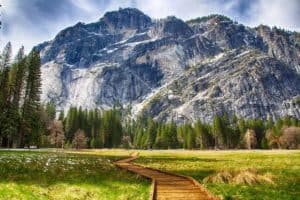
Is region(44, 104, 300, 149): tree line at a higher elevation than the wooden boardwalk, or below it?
higher

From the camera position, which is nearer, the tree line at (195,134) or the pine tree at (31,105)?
the pine tree at (31,105)

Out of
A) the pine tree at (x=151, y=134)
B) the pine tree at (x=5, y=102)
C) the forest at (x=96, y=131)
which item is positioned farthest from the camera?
the pine tree at (x=151, y=134)

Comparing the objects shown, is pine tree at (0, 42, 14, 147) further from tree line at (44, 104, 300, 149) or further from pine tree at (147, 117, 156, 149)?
pine tree at (147, 117, 156, 149)

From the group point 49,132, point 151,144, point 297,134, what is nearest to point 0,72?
point 49,132

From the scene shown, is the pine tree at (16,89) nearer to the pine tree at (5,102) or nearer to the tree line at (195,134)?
the pine tree at (5,102)

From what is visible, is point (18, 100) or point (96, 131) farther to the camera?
point (96, 131)

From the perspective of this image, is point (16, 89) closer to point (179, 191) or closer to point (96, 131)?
point (96, 131)

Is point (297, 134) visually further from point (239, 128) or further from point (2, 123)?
point (2, 123)

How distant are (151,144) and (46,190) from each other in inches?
6364

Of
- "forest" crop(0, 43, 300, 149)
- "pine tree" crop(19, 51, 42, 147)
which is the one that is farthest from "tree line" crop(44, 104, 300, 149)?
"pine tree" crop(19, 51, 42, 147)

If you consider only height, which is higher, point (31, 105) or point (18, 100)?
point (18, 100)

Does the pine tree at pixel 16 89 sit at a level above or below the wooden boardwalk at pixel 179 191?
above

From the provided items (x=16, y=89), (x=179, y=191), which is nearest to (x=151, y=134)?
(x=16, y=89)

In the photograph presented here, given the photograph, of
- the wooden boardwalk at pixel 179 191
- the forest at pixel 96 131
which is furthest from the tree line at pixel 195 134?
the wooden boardwalk at pixel 179 191
